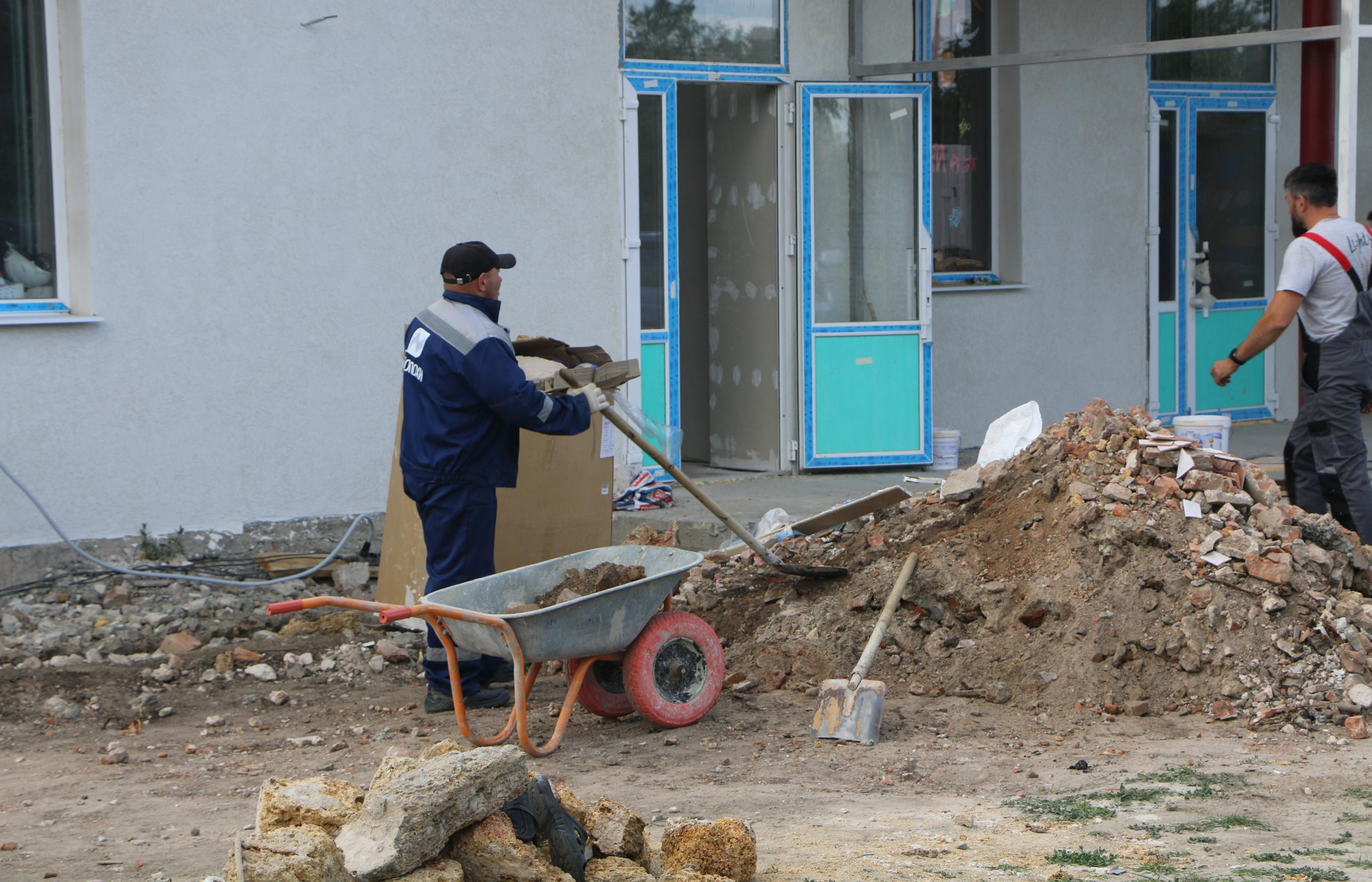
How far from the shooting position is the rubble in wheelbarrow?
18.0 ft

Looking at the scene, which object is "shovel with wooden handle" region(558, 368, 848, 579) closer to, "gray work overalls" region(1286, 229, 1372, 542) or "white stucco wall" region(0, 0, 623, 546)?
"white stucco wall" region(0, 0, 623, 546)

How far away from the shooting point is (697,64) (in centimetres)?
891

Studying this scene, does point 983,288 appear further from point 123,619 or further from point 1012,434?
point 123,619

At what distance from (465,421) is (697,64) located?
422 centimetres

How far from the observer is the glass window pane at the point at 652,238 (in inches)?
357

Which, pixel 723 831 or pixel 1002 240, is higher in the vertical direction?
pixel 1002 240

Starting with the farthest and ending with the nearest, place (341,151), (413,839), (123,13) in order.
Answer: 1. (341,151)
2. (123,13)
3. (413,839)

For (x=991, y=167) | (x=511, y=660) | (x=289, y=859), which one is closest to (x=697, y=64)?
(x=991, y=167)

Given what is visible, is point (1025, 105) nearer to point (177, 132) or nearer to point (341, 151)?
point (341, 151)

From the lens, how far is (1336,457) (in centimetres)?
669

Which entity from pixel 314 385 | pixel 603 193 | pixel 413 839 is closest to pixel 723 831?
pixel 413 839

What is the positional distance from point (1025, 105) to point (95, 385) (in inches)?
261

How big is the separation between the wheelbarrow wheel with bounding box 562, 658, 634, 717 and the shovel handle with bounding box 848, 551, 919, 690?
874 mm

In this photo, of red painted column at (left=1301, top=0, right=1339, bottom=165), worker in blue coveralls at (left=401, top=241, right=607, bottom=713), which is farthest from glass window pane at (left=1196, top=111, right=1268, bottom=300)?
worker in blue coveralls at (left=401, top=241, right=607, bottom=713)
